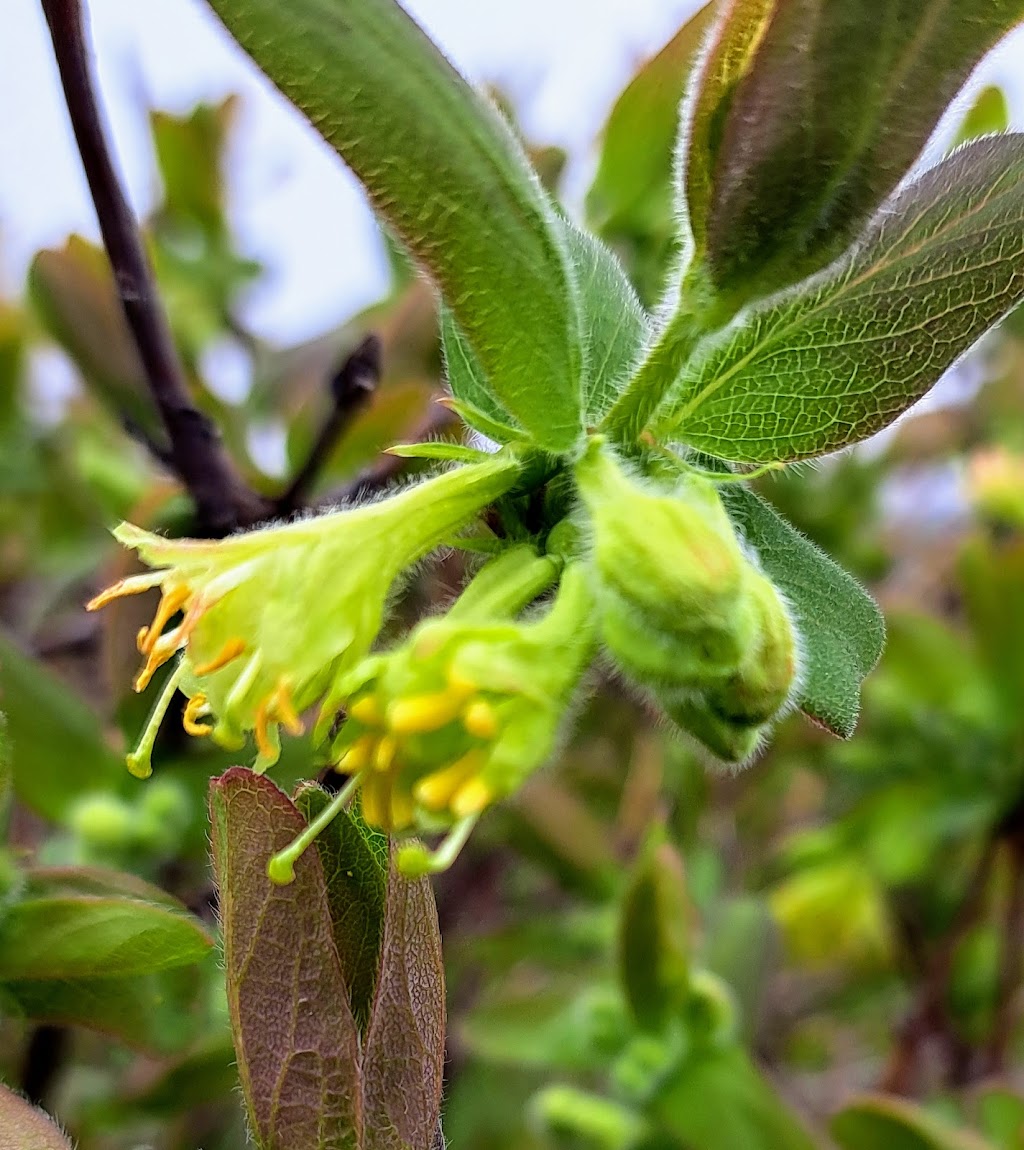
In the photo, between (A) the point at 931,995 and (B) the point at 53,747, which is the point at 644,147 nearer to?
(B) the point at 53,747

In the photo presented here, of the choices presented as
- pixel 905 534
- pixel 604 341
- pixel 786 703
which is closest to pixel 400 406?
pixel 604 341

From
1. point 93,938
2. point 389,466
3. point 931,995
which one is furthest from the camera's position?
point 931,995

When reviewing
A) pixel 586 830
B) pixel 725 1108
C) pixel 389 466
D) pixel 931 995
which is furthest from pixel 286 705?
pixel 931 995

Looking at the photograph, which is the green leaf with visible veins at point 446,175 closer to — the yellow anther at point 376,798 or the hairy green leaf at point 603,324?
the hairy green leaf at point 603,324

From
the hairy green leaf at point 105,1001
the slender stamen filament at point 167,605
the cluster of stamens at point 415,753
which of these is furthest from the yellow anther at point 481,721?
the hairy green leaf at point 105,1001

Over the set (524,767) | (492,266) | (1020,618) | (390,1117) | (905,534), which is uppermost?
(492,266)

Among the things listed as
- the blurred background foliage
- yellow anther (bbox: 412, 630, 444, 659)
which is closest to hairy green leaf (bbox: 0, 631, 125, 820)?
the blurred background foliage

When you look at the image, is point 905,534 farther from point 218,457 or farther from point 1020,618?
point 218,457

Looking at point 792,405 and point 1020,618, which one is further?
point 1020,618
